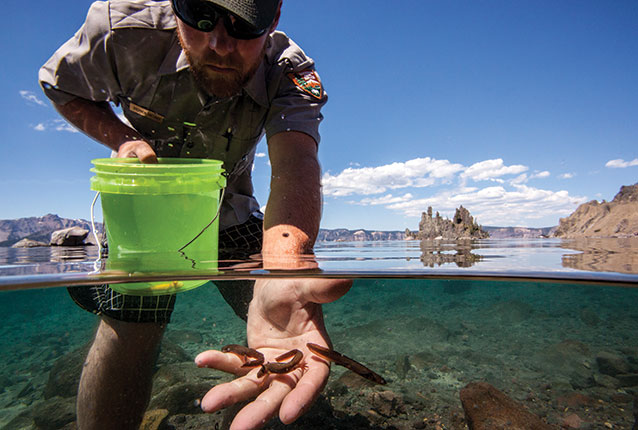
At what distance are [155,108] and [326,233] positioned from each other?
14.1 metres

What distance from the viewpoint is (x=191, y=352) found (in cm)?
541

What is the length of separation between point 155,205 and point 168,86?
Result: 1.95m

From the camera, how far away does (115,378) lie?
2934mm

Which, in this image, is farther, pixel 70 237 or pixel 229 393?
pixel 70 237

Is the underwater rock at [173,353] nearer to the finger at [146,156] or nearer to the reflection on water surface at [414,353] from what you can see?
the reflection on water surface at [414,353]

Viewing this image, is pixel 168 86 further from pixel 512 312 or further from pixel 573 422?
pixel 512 312

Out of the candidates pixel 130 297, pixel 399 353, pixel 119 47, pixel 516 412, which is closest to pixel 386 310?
pixel 399 353

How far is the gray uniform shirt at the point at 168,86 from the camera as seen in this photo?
2945 millimetres

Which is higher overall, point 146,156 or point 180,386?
point 146,156

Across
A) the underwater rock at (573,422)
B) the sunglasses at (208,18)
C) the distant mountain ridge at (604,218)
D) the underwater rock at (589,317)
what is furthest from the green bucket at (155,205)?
the distant mountain ridge at (604,218)

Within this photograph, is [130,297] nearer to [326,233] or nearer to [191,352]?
[191,352]

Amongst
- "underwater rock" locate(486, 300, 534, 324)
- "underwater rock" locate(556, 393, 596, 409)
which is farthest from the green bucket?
"underwater rock" locate(486, 300, 534, 324)

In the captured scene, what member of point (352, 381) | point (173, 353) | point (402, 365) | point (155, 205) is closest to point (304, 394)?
point (155, 205)

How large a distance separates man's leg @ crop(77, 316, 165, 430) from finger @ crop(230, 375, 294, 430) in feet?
6.61
